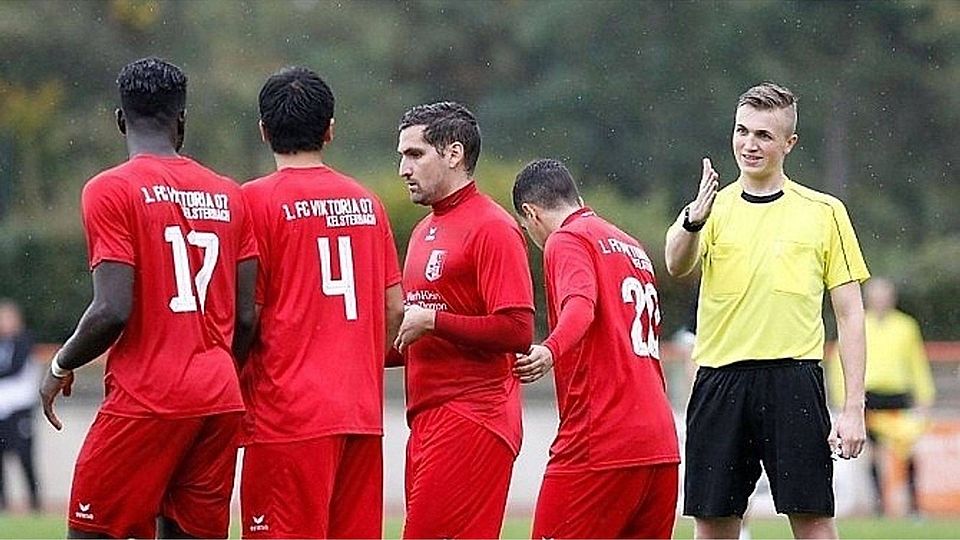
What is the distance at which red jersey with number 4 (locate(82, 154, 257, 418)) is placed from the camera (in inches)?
260

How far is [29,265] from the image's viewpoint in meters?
32.6

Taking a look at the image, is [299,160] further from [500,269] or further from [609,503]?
[609,503]

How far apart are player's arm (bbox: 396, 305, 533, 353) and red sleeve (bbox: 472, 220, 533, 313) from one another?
4 centimetres

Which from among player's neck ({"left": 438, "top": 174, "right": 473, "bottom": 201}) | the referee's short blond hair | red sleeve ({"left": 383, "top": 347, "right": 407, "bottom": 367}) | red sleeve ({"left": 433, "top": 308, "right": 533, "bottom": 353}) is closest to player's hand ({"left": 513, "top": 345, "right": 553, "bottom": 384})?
red sleeve ({"left": 433, "top": 308, "right": 533, "bottom": 353})

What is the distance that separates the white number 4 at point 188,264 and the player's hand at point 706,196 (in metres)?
1.99

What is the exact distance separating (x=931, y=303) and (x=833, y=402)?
11.6 metres

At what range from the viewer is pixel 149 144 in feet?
22.4

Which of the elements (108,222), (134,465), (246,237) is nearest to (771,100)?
(246,237)

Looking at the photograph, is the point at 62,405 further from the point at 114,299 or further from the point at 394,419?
the point at 114,299

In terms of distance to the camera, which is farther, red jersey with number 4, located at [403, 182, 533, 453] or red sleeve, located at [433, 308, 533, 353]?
red jersey with number 4, located at [403, 182, 533, 453]

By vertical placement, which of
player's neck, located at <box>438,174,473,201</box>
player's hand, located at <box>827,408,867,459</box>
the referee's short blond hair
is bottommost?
player's hand, located at <box>827,408,867,459</box>

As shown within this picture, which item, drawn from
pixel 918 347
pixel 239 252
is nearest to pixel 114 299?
pixel 239 252

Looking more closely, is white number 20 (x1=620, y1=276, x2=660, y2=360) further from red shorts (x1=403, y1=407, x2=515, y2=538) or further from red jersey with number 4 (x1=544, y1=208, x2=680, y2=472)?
red shorts (x1=403, y1=407, x2=515, y2=538)

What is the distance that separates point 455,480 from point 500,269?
2.81 feet
